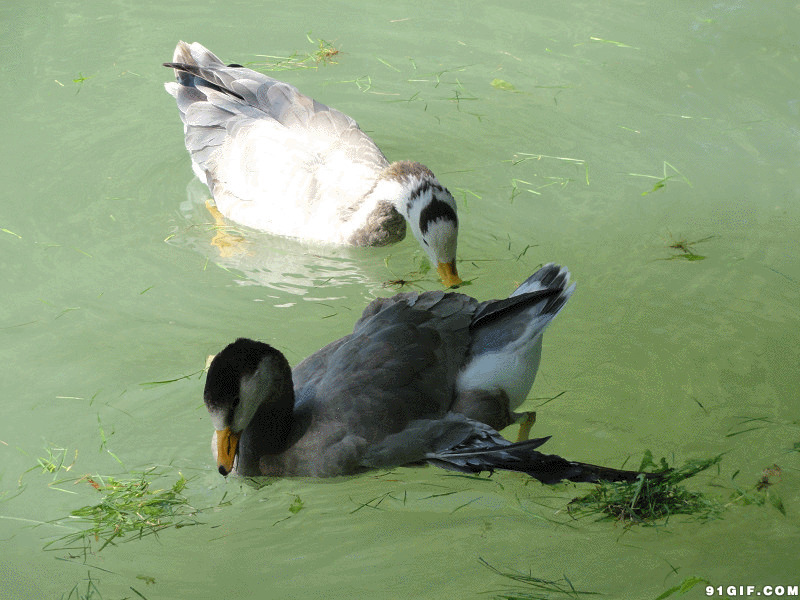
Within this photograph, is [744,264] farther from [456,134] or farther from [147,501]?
[147,501]

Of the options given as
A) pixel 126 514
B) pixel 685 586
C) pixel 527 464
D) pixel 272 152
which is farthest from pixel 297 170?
pixel 685 586

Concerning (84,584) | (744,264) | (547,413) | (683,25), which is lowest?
(84,584)

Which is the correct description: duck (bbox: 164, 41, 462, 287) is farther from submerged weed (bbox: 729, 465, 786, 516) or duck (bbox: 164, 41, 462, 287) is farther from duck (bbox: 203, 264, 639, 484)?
submerged weed (bbox: 729, 465, 786, 516)

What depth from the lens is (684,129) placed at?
21.8 ft

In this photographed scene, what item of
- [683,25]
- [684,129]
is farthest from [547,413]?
[683,25]

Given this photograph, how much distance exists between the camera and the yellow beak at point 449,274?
5184 mm

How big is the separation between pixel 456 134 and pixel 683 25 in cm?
277

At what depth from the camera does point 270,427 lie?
12.8 feet

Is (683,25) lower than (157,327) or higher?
higher

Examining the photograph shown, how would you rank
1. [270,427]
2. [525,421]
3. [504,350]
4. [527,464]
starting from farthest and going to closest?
[525,421] < [504,350] < [270,427] < [527,464]

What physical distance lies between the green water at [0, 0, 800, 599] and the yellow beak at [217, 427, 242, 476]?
224 millimetres

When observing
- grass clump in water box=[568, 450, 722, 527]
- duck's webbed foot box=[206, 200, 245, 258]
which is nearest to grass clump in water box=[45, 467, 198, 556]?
grass clump in water box=[568, 450, 722, 527]

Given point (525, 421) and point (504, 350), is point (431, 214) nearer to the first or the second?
point (504, 350)

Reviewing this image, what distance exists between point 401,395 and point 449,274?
1.47m
